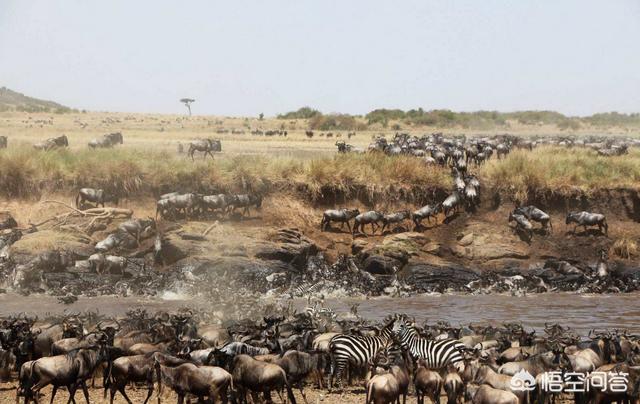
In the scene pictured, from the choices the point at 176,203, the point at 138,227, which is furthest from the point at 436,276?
the point at 138,227

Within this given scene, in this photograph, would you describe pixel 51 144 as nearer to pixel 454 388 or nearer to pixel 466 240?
pixel 466 240

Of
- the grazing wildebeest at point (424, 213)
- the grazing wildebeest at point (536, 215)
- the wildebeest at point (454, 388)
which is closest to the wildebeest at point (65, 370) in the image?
the wildebeest at point (454, 388)

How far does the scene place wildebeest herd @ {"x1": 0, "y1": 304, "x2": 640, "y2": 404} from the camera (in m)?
12.2

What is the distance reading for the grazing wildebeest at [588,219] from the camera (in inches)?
1120

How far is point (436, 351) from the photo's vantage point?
14.6 m

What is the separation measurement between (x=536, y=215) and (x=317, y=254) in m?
7.73

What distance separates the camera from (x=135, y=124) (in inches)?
2559

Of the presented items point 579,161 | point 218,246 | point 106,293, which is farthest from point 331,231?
point 579,161

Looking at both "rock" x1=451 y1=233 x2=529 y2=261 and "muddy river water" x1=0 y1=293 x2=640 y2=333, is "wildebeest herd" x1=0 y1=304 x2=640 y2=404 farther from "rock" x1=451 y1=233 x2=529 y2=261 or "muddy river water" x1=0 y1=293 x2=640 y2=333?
"rock" x1=451 y1=233 x2=529 y2=261

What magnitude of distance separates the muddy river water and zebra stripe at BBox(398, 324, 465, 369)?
6017 mm

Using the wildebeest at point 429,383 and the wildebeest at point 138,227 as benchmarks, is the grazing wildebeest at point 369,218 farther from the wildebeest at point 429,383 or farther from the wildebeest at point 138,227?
the wildebeest at point 429,383

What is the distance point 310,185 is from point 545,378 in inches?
713

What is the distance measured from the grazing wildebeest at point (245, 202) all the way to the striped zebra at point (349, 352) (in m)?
14.1

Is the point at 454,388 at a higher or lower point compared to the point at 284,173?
lower
